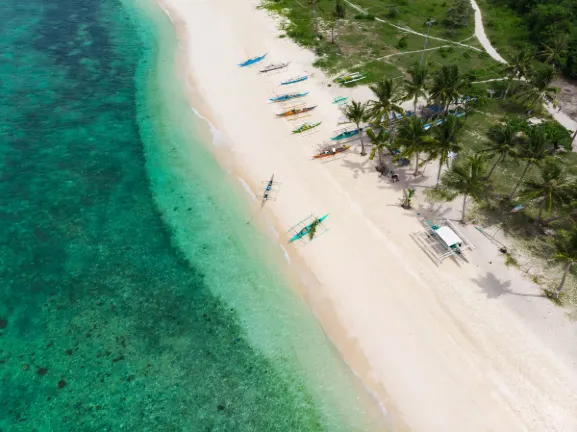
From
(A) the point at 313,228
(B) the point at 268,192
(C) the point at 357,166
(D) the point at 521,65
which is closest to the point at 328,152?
(C) the point at 357,166

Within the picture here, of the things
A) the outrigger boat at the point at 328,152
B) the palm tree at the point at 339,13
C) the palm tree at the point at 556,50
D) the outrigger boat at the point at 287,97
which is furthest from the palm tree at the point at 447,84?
the palm tree at the point at 339,13

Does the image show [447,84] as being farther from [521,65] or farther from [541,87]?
[521,65]

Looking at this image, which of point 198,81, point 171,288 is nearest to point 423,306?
point 171,288

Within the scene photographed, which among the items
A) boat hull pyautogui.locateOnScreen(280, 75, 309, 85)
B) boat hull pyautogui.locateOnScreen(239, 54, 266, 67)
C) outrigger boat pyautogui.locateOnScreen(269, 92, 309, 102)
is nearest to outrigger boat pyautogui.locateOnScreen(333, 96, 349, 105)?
outrigger boat pyautogui.locateOnScreen(269, 92, 309, 102)

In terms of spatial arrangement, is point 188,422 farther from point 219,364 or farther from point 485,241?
point 485,241

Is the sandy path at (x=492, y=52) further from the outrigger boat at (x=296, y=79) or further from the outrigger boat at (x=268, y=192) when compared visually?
the outrigger boat at (x=268, y=192)

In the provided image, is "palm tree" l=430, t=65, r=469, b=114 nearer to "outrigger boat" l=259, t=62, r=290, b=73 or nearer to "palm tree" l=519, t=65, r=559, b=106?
"palm tree" l=519, t=65, r=559, b=106
